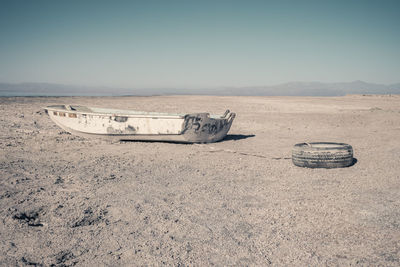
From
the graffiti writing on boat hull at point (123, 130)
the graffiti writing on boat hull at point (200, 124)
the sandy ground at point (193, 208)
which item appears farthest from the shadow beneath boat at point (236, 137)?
the graffiti writing on boat hull at point (123, 130)

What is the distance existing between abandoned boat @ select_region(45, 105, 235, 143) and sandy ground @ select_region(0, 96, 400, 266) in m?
0.83

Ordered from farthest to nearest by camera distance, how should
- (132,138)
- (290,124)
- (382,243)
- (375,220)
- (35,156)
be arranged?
(290,124), (132,138), (35,156), (375,220), (382,243)

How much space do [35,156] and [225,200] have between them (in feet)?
14.9

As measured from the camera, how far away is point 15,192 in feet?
13.8

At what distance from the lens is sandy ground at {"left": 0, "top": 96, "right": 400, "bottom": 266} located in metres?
2.80

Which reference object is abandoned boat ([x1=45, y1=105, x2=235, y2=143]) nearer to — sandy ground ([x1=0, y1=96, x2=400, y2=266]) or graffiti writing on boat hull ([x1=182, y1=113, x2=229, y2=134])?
graffiti writing on boat hull ([x1=182, y1=113, x2=229, y2=134])

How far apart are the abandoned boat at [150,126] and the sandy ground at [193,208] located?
2.72ft

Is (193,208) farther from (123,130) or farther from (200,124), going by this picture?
(123,130)

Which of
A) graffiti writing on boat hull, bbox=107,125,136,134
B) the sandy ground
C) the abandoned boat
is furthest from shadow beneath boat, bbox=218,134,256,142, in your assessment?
graffiti writing on boat hull, bbox=107,125,136,134

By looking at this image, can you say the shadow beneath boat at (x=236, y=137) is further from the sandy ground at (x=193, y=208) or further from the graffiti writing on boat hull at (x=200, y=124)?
the sandy ground at (x=193, y=208)

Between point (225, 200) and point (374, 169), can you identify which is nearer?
point (225, 200)

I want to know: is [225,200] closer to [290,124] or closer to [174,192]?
[174,192]

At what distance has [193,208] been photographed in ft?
12.6

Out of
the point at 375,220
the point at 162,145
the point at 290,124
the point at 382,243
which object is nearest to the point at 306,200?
the point at 375,220
